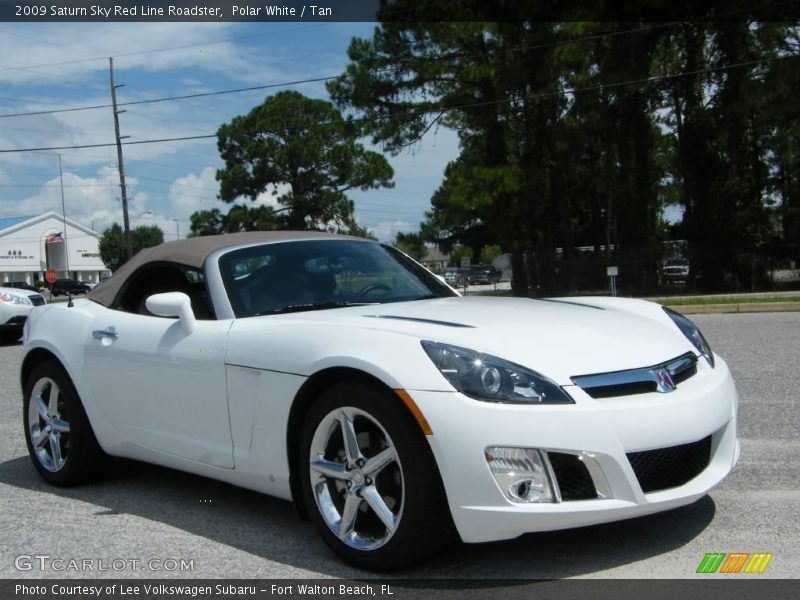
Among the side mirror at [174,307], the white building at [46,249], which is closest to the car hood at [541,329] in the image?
the side mirror at [174,307]

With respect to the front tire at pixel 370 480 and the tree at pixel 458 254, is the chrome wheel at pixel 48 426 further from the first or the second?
the tree at pixel 458 254

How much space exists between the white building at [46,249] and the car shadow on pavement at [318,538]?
80.8 meters

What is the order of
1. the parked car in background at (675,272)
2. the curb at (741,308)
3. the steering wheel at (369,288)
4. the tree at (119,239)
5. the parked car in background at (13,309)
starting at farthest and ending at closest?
1. the tree at (119,239)
2. the parked car in background at (675,272)
3. the curb at (741,308)
4. the parked car in background at (13,309)
5. the steering wheel at (369,288)

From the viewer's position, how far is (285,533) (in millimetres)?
3811

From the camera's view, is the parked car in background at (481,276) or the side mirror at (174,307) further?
the parked car in background at (481,276)

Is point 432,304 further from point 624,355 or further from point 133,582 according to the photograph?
point 133,582

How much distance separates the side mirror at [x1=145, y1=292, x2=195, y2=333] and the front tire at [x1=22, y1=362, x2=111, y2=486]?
1064 mm

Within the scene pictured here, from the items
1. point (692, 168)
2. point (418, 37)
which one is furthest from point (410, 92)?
point (692, 168)

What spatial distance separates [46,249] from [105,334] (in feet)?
291

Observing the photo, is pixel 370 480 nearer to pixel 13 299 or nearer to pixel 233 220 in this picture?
pixel 13 299

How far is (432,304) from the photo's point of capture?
4176 millimetres

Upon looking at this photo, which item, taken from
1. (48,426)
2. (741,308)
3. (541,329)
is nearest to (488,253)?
(741,308)

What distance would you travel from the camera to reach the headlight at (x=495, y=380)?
302cm
